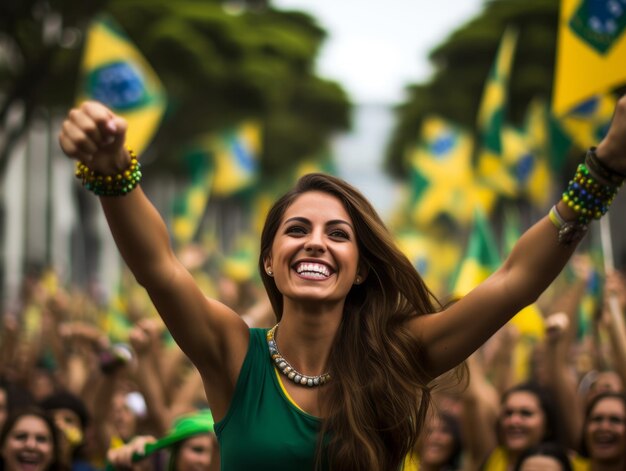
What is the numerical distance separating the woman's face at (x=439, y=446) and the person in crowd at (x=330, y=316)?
3483 millimetres

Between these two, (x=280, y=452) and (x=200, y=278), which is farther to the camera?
(x=200, y=278)

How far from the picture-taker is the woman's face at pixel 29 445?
17.0ft

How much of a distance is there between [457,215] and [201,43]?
24.6 ft

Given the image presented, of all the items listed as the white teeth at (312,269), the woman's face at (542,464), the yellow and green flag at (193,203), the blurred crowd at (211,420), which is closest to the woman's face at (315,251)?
the white teeth at (312,269)

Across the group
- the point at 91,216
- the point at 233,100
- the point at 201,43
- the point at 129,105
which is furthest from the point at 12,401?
the point at 91,216

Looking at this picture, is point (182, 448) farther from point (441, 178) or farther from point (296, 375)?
point (441, 178)

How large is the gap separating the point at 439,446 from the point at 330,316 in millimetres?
3739

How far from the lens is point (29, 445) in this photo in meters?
5.16

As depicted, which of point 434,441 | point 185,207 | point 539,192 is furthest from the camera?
point 185,207

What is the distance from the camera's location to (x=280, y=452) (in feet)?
9.80

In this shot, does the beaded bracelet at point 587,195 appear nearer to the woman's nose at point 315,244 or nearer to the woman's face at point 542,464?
the woman's nose at point 315,244

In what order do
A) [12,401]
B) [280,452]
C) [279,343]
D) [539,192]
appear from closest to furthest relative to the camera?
1. [280,452]
2. [279,343]
3. [12,401]
4. [539,192]

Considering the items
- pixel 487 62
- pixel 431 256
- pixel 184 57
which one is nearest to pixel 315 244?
pixel 184 57

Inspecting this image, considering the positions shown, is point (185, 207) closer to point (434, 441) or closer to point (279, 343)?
point (434, 441)
